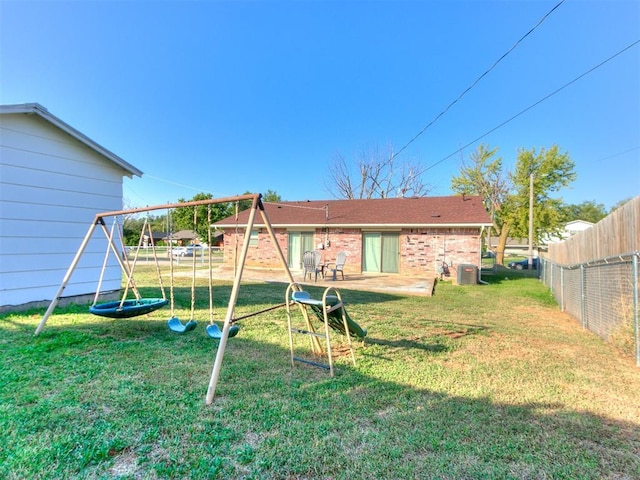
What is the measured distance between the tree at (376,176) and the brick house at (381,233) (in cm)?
1079

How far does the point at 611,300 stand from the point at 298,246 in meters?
12.1

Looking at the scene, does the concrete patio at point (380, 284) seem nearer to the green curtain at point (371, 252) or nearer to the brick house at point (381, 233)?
the green curtain at point (371, 252)

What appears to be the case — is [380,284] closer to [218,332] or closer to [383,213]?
[383,213]

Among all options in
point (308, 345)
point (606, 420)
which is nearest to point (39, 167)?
point (308, 345)

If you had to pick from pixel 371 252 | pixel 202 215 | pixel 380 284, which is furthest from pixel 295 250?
pixel 202 215

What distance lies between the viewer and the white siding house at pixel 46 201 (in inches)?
213

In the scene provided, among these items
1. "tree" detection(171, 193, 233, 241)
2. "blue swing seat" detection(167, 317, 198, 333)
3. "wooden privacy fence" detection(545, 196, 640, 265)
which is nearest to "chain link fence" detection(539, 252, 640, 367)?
"wooden privacy fence" detection(545, 196, 640, 265)

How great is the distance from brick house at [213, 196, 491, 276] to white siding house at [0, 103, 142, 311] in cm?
691

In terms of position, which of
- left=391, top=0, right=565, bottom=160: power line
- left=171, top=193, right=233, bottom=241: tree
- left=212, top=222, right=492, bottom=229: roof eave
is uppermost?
left=391, top=0, right=565, bottom=160: power line

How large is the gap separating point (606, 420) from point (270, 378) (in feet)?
9.36

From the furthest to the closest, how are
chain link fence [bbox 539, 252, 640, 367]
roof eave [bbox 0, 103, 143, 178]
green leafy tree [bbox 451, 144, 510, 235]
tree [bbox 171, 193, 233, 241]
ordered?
tree [bbox 171, 193, 233, 241] → green leafy tree [bbox 451, 144, 510, 235] → roof eave [bbox 0, 103, 143, 178] → chain link fence [bbox 539, 252, 640, 367]

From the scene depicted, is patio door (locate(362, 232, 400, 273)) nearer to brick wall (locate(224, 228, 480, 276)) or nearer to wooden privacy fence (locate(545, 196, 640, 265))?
brick wall (locate(224, 228, 480, 276))

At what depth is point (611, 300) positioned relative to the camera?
14.8 ft

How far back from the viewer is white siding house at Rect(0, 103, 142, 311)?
5418 mm
